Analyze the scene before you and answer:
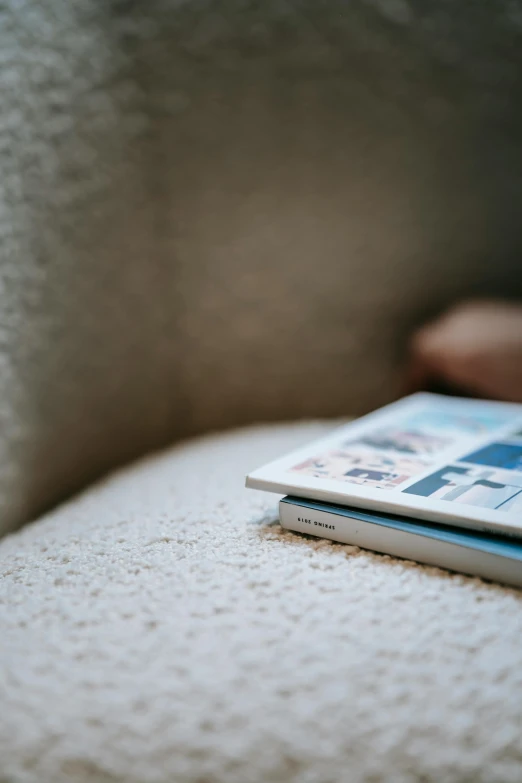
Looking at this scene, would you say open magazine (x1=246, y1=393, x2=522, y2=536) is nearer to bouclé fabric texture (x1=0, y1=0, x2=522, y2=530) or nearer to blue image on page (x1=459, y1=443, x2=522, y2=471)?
blue image on page (x1=459, y1=443, x2=522, y2=471)

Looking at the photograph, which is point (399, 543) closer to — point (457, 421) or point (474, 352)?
point (457, 421)

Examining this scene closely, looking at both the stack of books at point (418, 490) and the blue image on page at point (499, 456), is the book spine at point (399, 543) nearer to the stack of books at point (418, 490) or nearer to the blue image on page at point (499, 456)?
the stack of books at point (418, 490)

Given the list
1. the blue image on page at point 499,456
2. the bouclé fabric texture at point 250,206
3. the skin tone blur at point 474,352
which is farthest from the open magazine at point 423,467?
the bouclé fabric texture at point 250,206

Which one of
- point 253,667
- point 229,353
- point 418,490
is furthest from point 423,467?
point 229,353

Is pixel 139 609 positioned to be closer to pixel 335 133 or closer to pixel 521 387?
pixel 521 387

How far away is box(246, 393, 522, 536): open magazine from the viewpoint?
52 cm

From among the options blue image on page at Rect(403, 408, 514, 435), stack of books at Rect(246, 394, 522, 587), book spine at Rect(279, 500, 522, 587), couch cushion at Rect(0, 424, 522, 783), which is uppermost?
blue image on page at Rect(403, 408, 514, 435)

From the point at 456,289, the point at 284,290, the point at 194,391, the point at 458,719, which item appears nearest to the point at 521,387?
the point at 456,289

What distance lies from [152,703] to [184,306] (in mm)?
720

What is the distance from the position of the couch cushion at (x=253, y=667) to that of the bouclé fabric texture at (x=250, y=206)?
1.10ft

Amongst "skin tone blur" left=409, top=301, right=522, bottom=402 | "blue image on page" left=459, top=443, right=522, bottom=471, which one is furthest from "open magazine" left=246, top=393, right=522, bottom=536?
"skin tone blur" left=409, top=301, right=522, bottom=402

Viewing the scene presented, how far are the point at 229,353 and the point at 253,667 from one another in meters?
0.70

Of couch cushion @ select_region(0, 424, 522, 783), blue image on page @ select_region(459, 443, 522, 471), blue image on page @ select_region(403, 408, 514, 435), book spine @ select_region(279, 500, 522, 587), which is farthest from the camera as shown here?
blue image on page @ select_region(403, 408, 514, 435)

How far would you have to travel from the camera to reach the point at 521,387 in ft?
2.95
